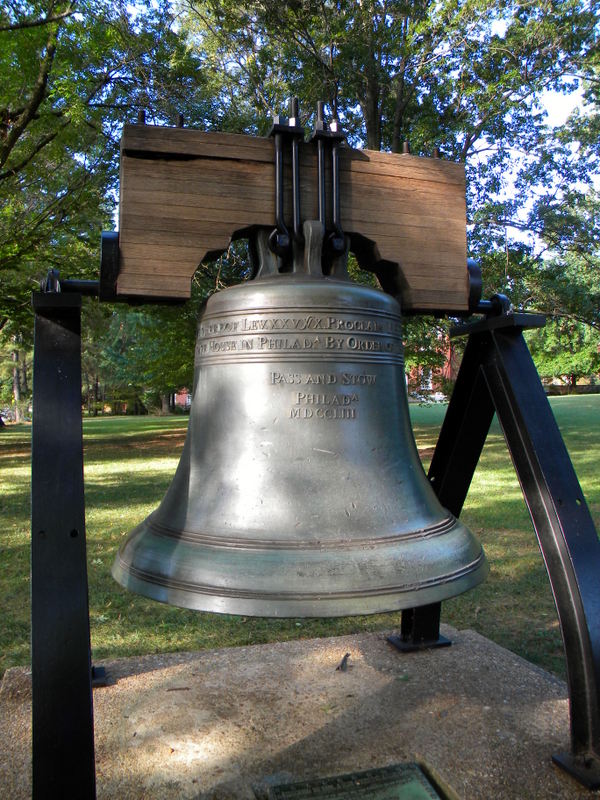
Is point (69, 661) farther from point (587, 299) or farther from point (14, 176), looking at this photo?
point (587, 299)

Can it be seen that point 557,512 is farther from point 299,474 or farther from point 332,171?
point 332,171

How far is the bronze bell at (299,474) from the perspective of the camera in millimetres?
1797

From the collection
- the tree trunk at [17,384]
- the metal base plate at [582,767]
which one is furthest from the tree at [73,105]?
the tree trunk at [17,384]

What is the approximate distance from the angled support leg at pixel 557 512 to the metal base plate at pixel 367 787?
58 centimetres

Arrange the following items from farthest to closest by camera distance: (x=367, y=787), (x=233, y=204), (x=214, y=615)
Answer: (x=214, y=615) → (x=367, y=787) → (x=233, y=204)

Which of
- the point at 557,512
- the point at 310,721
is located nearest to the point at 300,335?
the point at 557,512

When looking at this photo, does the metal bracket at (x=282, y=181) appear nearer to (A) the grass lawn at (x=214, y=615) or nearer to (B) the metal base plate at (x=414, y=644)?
(A) the grass lawn at (x=214, y=615)

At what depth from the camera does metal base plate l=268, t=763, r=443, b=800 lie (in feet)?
7.89

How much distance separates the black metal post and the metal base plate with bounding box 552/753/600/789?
178 cm

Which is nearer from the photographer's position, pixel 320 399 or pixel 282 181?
pixel 320 399

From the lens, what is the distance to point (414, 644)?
376cm

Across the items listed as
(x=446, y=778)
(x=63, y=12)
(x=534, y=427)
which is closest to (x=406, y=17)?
(x=63, y=12)

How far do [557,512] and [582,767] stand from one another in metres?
1.00

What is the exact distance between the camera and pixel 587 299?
41.3 feet
